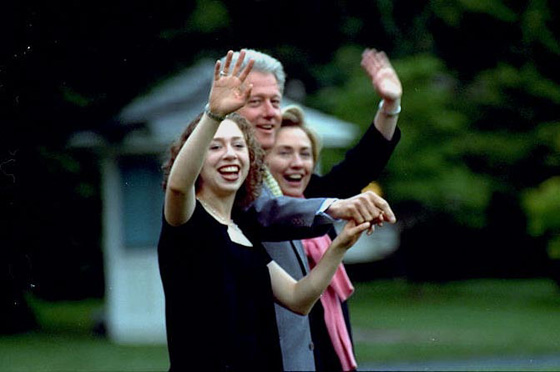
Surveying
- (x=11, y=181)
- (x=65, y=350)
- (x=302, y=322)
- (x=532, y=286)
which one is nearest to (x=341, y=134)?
(x=65, y=350)

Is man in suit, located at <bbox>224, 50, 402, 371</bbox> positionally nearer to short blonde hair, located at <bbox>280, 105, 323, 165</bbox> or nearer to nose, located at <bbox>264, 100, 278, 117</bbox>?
nose, located at <bbox>264, 100, 278, 117</bbox>

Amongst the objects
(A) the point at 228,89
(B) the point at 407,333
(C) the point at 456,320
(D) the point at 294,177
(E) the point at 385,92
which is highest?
(C) the point at 456,320

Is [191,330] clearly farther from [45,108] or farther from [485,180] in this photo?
[485,180]

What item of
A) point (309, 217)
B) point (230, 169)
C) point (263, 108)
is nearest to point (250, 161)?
Result: point (230, 169)

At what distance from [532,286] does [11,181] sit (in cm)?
2084

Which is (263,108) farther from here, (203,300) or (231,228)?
(203,300)

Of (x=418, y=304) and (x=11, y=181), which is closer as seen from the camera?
(x=11, y=181)

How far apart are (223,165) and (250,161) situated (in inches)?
10.0

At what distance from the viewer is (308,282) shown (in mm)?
4676

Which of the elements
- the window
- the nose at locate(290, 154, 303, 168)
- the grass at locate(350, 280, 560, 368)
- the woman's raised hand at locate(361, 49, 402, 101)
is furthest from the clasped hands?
the window

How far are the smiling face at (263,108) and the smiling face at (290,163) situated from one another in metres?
0.23

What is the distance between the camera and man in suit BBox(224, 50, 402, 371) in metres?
4.56

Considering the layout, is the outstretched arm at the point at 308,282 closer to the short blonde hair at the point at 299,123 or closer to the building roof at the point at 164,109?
the short blonde hair at the point at 299,123

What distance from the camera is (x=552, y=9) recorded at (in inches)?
760
